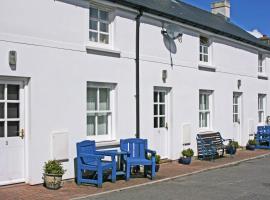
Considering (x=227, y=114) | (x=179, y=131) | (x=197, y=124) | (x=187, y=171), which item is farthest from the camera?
(x=227, y=114)

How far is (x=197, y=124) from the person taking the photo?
1566 centimetres

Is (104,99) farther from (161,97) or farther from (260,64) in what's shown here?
(260,64)

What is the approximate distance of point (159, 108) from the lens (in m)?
14.0

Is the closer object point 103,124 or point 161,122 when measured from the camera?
point 103,124

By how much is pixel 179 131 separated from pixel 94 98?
13.7 feet

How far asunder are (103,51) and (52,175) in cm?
364

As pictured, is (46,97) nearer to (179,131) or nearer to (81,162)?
(81,162)

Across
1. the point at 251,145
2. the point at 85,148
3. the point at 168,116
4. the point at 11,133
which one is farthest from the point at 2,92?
the point at 251,145

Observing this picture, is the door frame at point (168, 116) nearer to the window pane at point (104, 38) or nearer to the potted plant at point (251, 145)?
the window pane at point (104, 38)

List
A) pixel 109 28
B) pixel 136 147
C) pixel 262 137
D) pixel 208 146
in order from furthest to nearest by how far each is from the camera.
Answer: pixel 262 137, pixel 208 146, pixel 109 28, pixel 136 147

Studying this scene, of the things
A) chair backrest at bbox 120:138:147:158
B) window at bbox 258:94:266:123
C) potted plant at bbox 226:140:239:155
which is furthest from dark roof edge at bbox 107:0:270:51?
potted plant at bbox 226:140:239:155

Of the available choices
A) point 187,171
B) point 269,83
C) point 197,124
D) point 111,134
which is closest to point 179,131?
point 197,124

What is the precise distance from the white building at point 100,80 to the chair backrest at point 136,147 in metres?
0.37

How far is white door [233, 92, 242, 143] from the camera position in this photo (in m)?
19.0
